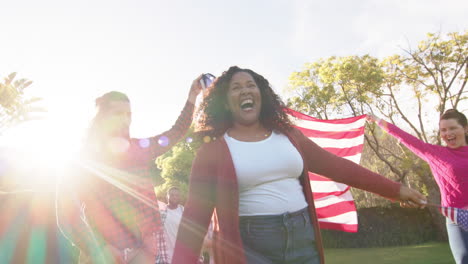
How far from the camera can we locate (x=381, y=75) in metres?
19.0

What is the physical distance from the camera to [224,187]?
2.34 metres

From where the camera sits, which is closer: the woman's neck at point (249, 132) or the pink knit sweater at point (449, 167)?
the woman's neck at point (249, 132)

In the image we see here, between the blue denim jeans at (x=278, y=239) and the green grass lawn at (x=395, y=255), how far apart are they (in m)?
12.2

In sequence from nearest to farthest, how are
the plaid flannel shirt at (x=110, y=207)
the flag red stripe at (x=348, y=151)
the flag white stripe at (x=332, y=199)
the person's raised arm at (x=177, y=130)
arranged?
the plaid flannel shirt at (x=110, y=207), the person's raised arm at (x=177, y=130), the flag white stripe at (x=332, y=199), the flag red stripe at (x=348, y=151)

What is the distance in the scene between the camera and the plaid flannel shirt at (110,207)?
2963mm

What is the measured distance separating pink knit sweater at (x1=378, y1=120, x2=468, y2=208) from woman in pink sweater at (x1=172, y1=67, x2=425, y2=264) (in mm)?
1996

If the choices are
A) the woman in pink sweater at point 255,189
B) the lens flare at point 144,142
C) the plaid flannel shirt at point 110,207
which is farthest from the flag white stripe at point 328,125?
the woman in pink sweater at point 255,189

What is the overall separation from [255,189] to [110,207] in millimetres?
1409

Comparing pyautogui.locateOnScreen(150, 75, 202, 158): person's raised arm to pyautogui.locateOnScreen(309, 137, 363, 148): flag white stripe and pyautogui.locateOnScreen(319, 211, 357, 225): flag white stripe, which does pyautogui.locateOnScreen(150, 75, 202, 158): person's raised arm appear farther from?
pyautogui.locateOnScreen(309, 137, 363, 148): flag white stripe

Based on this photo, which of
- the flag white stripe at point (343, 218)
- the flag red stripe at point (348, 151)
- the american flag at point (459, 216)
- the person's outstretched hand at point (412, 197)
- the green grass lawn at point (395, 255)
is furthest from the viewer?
the green grass lawn at point (395, 255)

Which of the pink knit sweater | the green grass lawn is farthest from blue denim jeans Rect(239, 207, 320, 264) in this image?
the green grass lawn

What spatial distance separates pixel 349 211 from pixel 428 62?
15.4 metres

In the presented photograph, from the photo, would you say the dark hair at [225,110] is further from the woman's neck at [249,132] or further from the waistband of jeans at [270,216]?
the waistband of jeans at [270,216]

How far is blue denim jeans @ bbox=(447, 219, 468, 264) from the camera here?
12.9ft
